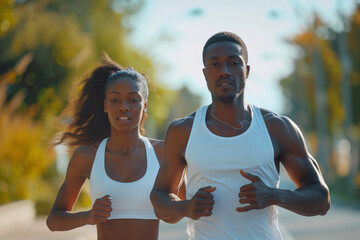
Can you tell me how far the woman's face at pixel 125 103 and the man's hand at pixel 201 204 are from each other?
3.97 feet

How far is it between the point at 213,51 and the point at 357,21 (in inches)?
1057

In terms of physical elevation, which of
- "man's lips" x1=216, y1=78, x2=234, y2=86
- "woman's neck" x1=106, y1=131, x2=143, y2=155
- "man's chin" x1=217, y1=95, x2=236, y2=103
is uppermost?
"woman's neck" x1=106, y1=131, x2=143, y2=155

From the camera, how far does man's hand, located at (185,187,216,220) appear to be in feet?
10.6

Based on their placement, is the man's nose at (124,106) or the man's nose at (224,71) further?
the man's nose at (124,106)

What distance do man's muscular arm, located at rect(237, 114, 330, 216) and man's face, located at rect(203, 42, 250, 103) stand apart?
0.24m

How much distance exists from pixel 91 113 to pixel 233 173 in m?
2.01

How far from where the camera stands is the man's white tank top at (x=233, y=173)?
3355mm

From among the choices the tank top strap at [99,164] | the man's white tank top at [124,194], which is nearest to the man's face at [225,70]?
the man's white tank top at [124,194]

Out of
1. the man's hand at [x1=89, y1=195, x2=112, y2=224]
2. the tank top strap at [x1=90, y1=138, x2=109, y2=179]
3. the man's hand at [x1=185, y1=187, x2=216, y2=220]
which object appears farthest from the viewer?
the tank top strap at [x1=90, y1=138, x2=109, y2=179]

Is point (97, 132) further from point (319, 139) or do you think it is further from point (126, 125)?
point (319, 139)

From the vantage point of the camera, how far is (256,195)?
311cm

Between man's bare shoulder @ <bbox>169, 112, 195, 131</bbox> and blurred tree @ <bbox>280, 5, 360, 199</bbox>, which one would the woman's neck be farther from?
blurred tree @ <bbox>280, 5, 360, 199</bbox>

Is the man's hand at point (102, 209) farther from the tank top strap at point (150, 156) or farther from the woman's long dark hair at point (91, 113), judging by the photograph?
the woman's long dark hair at point (91, 113)

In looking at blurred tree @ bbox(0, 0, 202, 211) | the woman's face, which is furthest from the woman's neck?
blurred tree @ bbox(0, 0, 202, 211)
